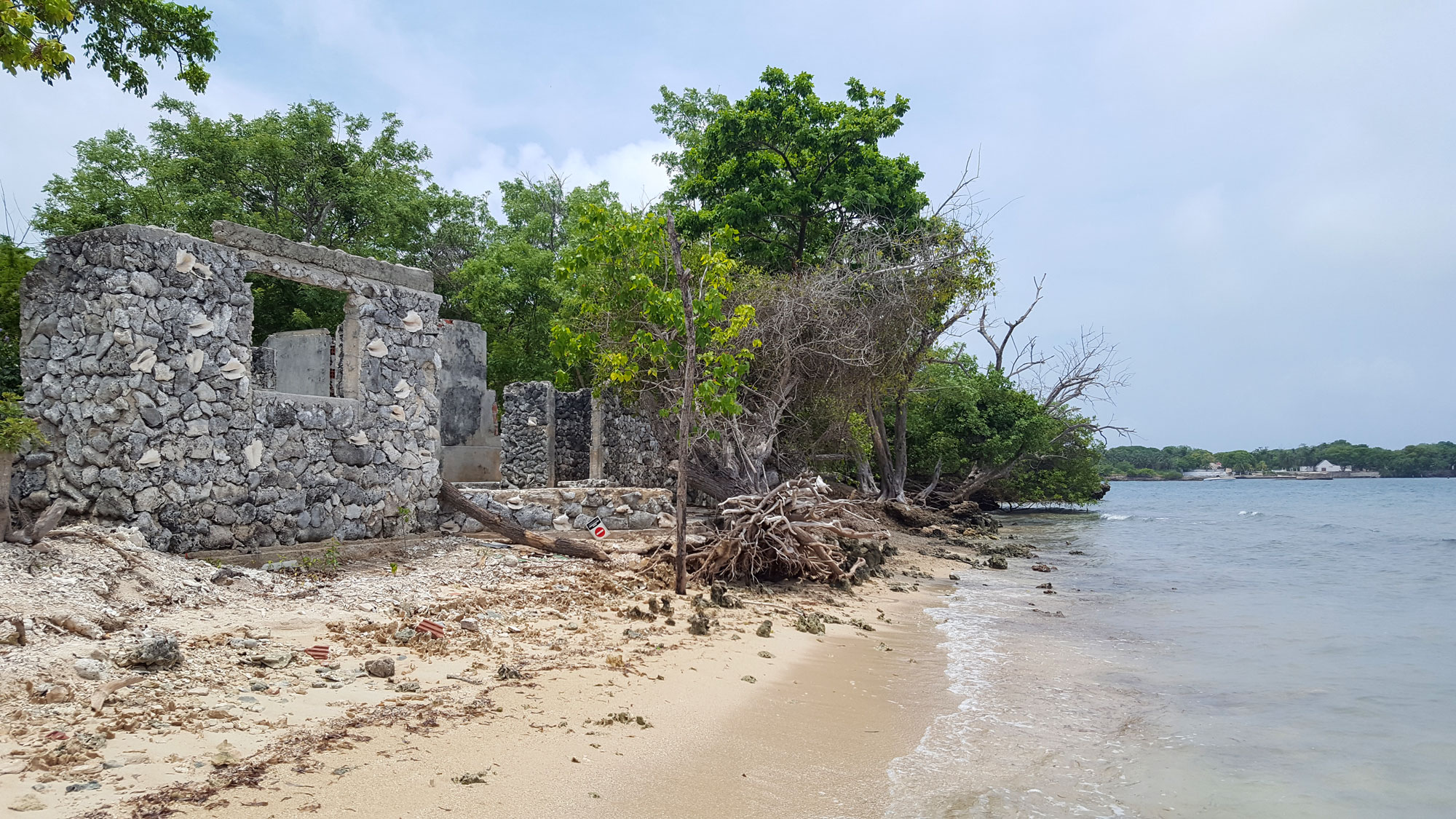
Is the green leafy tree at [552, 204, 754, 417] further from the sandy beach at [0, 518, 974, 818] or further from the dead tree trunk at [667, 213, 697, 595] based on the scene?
the sandy beach at [0, 518, 974, 818]

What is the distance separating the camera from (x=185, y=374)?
7953 millimetres

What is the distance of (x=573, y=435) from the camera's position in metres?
17.3

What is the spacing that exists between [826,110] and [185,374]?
1546 cm

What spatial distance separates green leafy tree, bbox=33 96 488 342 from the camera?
70.2 feet

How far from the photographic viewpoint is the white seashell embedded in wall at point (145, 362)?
7594mm

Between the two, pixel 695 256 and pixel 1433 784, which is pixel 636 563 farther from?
pixel 1433 784

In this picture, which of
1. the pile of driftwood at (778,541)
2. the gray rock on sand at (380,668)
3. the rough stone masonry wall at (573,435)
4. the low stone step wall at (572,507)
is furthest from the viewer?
the rough stone masonry wall at (573,435)

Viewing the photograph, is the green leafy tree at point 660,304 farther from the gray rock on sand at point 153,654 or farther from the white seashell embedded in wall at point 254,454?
→ the gray rock on sand at point 153,654

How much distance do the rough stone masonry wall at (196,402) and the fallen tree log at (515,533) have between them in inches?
30.7

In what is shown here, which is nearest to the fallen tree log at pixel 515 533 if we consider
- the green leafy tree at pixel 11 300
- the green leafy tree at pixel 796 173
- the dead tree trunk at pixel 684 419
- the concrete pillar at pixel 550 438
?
the dead tree trunk at pixel 684 419

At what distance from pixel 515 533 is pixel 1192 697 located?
25.3 ft

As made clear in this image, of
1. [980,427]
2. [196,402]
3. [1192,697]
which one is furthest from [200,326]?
[980,427]

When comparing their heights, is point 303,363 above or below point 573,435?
above

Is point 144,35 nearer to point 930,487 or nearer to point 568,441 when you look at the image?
point 568,441
